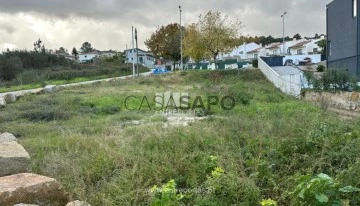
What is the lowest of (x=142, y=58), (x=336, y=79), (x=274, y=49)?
(x=336, y=79)

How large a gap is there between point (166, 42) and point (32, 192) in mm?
50486

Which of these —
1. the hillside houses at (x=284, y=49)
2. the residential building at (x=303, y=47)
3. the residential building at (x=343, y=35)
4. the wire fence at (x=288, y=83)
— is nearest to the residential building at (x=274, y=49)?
the hillside houses at (x=284, y=49)

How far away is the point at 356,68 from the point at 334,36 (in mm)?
5727

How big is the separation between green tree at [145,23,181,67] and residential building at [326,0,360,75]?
1032 inches

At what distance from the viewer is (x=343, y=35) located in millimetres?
24812

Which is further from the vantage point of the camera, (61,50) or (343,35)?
(61,50)

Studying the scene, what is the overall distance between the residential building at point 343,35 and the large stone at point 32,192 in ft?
72.0

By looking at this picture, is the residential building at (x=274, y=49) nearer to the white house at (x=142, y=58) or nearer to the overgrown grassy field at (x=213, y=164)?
the white house at (x=142, y=58)

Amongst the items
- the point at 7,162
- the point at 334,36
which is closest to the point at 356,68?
the point at 334,36

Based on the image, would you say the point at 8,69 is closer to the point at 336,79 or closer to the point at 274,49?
the point at 336,79

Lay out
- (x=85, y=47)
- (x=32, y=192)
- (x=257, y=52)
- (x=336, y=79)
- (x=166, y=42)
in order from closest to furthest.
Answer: (x=32, y=192) → (x=336, y=79) → (x=166, y=42) → (x=257, y=52) → (x=85, y=47)

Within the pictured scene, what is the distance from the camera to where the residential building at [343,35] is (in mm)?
22438

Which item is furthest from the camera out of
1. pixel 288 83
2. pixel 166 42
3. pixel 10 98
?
pixel 166 42

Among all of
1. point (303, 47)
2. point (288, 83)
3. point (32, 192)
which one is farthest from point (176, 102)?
point (303, 47)
